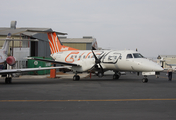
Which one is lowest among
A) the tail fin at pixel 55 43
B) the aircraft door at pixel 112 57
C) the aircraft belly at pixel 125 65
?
the aircraft belly at pixel 125 65

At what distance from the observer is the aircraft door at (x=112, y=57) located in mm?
20578

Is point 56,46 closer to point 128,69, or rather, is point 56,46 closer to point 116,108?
point 128,69

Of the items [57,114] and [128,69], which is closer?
[57,114]

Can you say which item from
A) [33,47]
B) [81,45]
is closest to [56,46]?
[33,47]

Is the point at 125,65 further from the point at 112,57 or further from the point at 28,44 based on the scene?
the point at 28,44

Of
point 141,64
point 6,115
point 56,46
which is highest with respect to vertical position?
point 56,46

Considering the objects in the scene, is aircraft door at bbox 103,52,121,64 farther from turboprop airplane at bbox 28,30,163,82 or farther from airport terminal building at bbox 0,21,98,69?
airport terminal building at bbox 0,21,98,69

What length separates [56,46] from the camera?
90.8 feet

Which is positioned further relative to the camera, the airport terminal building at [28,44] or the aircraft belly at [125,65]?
the airport terminal building at [28,44]

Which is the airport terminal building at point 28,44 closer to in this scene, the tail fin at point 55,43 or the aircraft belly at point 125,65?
the aircraft belly at point 125,65

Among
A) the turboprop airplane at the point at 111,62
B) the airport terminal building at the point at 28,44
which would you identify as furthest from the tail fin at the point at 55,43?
the airport terminal building at the point at 28,44

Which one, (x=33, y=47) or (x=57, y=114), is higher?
(x=33, y=47)

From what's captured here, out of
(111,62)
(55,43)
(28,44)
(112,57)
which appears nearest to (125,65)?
(111,62)

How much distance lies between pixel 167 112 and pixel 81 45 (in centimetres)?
4730
